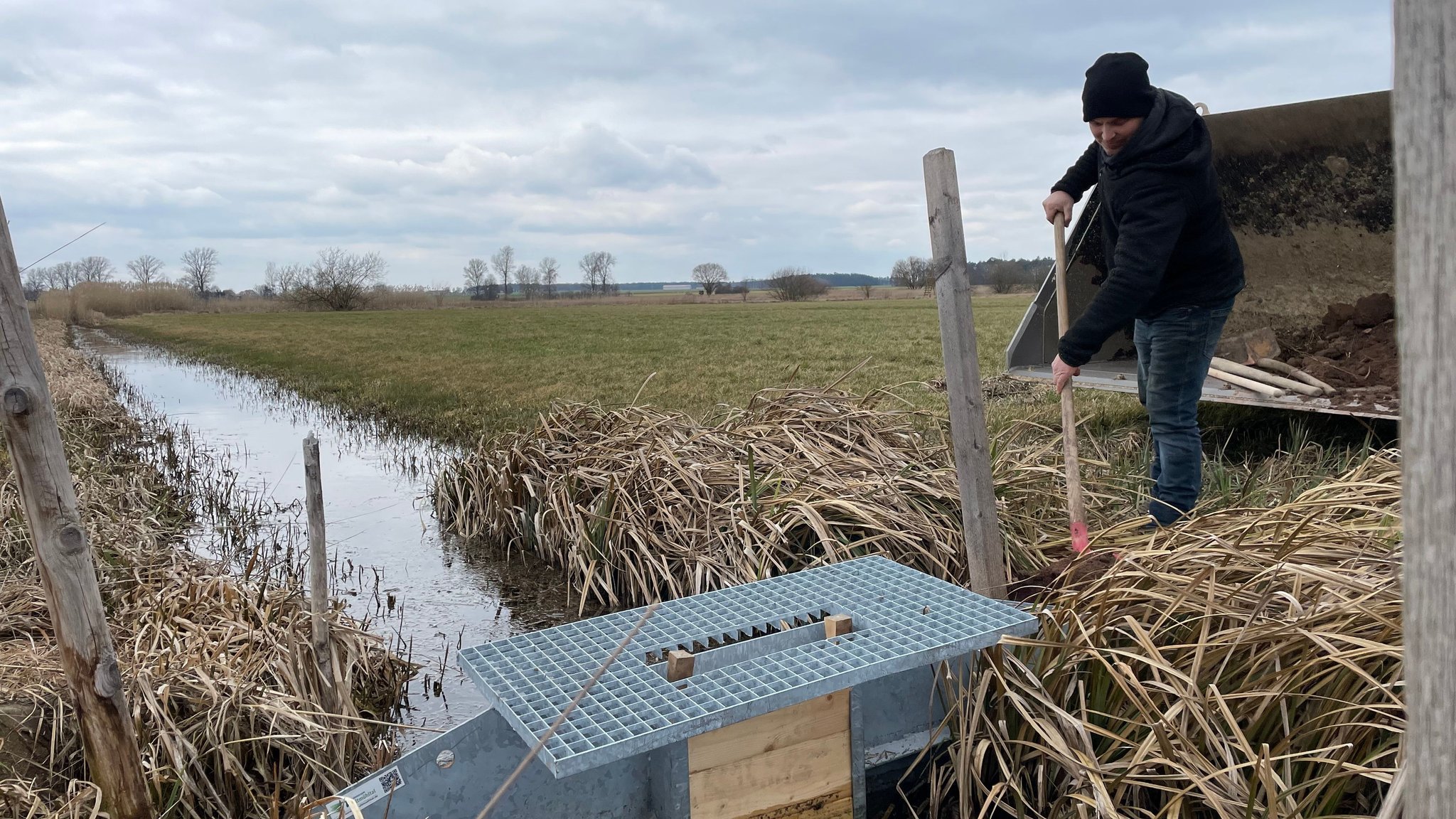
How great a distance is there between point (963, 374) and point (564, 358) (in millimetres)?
16829

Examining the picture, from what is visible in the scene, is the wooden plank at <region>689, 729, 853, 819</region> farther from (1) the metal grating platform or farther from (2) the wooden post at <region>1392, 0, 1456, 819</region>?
(2) the wooden post at <region>1392, 0, 1456, 819</region>

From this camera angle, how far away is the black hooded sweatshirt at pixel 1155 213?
3.87 m

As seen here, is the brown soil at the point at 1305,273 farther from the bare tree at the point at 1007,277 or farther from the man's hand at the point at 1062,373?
the bare tree at the point at 1007,277

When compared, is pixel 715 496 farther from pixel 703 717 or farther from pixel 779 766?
pixel 703 717

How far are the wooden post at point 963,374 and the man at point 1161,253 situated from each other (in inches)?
22.5

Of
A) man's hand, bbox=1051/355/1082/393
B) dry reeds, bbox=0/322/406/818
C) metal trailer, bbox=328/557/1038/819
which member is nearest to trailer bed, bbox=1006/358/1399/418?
man's hand, bbox=1051/355/1082/393

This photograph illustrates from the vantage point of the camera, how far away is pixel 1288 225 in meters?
7.70

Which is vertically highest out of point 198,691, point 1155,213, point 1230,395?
point 1155,213

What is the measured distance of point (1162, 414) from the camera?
4.36m

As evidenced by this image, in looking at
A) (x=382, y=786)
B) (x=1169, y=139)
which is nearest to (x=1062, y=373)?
(x=1169, y=139)

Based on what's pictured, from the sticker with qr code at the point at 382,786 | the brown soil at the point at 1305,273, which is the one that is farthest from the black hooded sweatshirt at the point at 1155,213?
the brown soil at the point at 1305,273

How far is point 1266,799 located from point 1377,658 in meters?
0.49

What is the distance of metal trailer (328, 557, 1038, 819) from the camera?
2393mm

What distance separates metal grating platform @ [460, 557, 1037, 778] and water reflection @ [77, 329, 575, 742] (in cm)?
146
